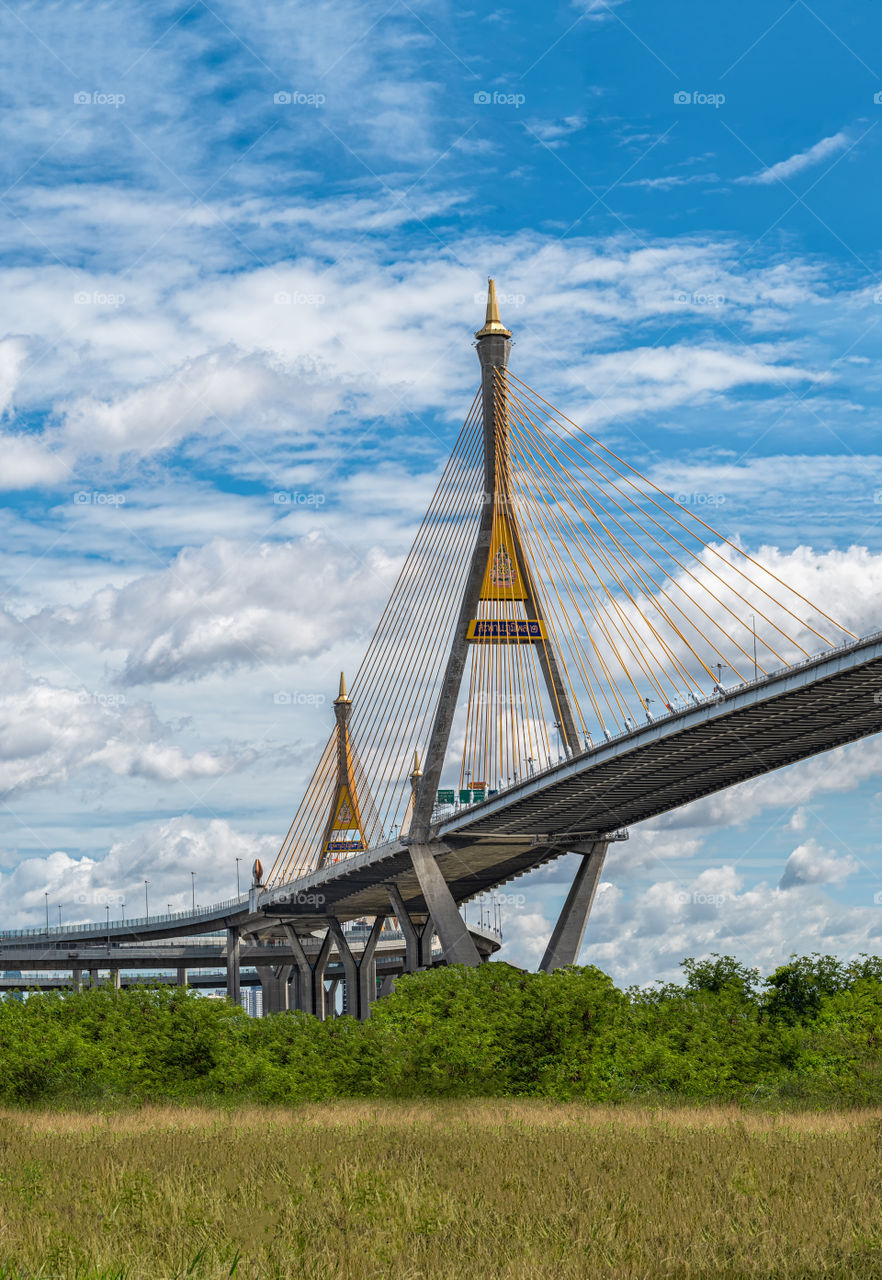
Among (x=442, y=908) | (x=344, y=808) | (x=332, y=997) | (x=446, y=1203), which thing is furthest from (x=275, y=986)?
(x=446, y=1203)

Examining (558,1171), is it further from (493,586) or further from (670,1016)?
(493,586)

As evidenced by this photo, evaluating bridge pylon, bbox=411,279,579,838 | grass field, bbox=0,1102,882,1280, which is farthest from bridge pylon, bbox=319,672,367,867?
grass field, bbox=0,1102,882,1280

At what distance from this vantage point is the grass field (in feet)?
31.6

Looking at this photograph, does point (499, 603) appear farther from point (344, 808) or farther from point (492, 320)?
point (344, 808)

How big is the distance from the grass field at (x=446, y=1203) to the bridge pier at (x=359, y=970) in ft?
340

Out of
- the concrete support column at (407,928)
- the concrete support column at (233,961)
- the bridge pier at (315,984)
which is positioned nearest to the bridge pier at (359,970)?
the bridge pier at (315,984)

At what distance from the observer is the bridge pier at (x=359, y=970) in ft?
399

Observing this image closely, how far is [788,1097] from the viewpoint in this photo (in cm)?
2825

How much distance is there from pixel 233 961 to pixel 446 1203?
133 m

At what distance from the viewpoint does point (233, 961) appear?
139875 mm

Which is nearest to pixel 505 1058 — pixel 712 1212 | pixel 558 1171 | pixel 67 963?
pixel 558 1171

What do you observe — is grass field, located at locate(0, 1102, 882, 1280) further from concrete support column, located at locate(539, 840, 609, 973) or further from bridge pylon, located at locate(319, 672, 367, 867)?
Result: bridge pylon, located at locate(319, 672, 367, 867)

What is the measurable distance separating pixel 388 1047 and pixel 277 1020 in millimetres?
9568

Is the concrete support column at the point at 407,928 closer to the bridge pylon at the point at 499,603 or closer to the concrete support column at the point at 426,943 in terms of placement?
the concrete support column at the point at 426,943
